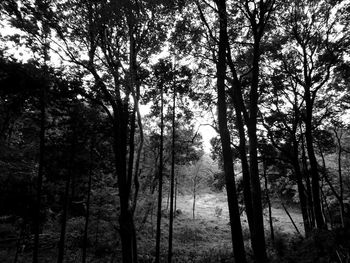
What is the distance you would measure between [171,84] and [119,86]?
642 cm

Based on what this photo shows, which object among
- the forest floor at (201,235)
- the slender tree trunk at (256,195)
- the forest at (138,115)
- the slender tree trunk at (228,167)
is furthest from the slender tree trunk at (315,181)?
the forest floor at (201,235)

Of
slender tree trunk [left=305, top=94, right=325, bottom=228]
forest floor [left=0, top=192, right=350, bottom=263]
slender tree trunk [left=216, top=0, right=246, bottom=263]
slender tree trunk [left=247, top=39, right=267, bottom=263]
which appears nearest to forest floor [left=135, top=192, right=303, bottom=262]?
forest floor [left=0, top=192, right=350, bottom=263]

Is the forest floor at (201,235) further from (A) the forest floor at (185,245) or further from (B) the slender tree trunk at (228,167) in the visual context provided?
(B) the slender tree trunk at (228,167)

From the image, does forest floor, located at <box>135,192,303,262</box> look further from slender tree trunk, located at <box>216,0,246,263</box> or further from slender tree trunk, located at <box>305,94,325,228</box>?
slender tree trunk, located at <box>216,0,246,263</box>

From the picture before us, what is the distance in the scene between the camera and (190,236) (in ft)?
83.4

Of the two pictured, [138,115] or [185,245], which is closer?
[138,115]

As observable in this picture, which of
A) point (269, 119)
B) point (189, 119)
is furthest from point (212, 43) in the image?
point (269, 119)

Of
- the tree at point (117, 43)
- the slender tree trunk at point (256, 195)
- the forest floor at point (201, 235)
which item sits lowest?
the forest floor at point (201, 235)

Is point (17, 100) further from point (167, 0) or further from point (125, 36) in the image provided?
point (167, 0)

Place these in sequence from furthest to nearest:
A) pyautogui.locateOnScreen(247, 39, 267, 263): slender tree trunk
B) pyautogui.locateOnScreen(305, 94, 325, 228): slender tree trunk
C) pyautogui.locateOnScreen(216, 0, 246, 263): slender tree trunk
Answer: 1. pyautogui.locateOnScreen(305, 94, 325, 228): slender tree trunk
2. pyautogui.locateOnScreen(247, 39, 267, 263): slender tree trunk
3. pyautogui.locateOnScreen(216, 0, 246, 263): slender tree trunk

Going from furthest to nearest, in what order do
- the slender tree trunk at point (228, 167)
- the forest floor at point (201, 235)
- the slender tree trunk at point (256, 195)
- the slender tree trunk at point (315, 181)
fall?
1. the forest floor at point (201, 235)
2. the slender tree trunk at point (315, 181)
3. the slender tree trunk at point (256, 195)
4. the slender tree trunk at point (228, 167)

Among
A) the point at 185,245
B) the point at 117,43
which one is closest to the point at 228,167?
the point at 117,43

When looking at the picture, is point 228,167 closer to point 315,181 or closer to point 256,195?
point 256,195

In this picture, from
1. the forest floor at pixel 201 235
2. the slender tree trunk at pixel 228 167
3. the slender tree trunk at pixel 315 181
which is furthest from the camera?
the forest floor at pixel 201 235
